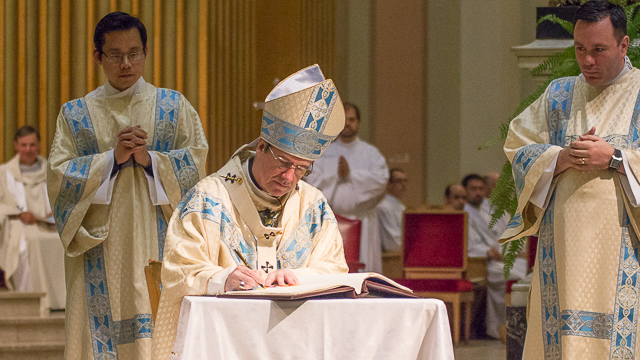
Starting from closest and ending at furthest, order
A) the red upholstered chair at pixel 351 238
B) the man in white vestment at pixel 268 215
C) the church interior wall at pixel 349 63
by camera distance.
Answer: the man in white vestment at pixel 268 215, the red upholstered chair at pixel 351 238, the church interior wall at pixel 349 63

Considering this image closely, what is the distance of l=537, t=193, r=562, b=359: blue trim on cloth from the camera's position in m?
3.62

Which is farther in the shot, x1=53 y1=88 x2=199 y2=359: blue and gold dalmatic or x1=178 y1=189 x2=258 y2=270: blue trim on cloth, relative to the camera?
x1=53 y1=88 x2=199 y2=359: blue and gold dalmatic

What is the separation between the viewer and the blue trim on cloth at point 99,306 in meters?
3.94

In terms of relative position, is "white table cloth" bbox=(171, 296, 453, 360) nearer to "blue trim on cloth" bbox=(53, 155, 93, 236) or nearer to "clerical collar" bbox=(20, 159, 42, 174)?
"blue trim on cloth" bbox=(53, 155, 93, 236)

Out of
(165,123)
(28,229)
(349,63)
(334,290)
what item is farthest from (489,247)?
(334,290)

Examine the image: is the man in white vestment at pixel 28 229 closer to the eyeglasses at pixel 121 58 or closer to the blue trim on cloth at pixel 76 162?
the blue trim on cloth at pixel 76 162

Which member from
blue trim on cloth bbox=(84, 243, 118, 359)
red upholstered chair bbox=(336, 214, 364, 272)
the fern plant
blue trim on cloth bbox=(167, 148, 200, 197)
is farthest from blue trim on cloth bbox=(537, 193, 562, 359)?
red upholstered chair bbox=(336, 214, 364, 272)

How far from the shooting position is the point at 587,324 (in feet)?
11.5

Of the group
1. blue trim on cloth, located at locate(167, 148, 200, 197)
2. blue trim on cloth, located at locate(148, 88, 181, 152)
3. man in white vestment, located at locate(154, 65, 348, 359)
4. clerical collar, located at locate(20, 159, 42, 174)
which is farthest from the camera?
clerical collar, located at locate(20, 159, 42, 174)

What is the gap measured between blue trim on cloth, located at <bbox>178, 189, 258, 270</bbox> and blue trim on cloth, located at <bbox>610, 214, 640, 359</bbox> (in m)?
1.53

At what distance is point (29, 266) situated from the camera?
720cm

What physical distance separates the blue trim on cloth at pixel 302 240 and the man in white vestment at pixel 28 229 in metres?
4.46

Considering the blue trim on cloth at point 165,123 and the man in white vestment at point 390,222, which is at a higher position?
the blue trim on cloth at point 165,123

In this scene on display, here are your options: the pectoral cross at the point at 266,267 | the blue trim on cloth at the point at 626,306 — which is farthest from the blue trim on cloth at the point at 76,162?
the blue trim on cloth at the point at 626,306
